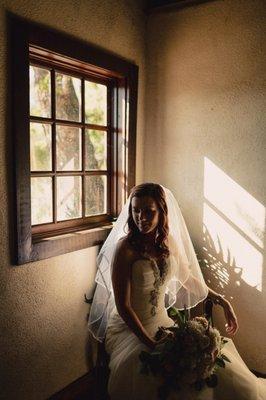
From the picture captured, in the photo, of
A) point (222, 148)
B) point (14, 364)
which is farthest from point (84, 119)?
point (14, 364)

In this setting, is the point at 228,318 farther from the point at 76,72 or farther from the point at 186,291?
the point at 76,72

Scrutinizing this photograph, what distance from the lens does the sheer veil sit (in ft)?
7.13

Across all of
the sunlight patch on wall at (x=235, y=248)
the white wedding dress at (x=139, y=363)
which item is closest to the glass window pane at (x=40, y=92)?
the white wedding dress at (x=139, y=363)

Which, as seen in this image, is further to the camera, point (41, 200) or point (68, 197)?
point (68, 197)

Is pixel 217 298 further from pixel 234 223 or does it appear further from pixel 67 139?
pixel 67 139

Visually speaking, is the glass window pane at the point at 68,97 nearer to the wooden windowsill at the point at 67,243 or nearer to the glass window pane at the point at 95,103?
the glass window pane at the point at 95,103

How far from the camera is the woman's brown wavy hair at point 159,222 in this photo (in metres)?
2.02

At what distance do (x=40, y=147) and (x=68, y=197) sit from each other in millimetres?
398

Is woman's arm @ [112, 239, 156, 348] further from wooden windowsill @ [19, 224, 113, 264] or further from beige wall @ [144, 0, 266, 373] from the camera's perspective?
beige wall @ [144, 0, 266, 373]

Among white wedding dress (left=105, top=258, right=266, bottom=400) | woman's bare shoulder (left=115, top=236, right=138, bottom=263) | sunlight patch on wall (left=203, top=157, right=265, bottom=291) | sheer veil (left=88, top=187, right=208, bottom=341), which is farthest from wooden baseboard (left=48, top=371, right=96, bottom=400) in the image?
sunlight patch on wall (left=203, top=157, right=265, bottom=291)

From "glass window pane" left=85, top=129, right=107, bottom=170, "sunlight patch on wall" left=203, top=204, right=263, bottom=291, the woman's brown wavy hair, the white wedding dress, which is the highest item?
"glass window pane" left=85, top=129, right=107, bottom=170

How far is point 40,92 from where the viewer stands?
7.02 ft

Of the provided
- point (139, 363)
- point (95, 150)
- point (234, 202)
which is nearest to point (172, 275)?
point (139, 363)

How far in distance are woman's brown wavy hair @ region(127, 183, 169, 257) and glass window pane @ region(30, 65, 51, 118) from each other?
0.74 metres
